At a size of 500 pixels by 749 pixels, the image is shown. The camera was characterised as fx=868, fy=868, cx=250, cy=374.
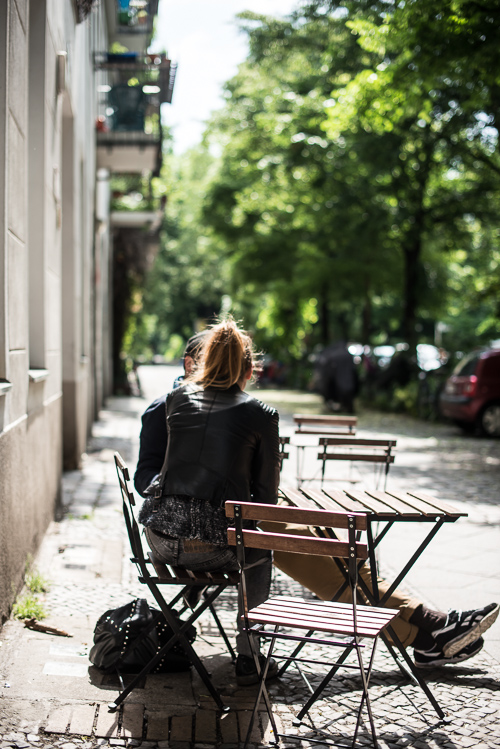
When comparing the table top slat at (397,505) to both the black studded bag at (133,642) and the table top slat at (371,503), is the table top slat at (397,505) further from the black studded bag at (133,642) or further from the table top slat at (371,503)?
the black studded bag at (133,642)

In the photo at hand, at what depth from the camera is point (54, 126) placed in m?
7.52

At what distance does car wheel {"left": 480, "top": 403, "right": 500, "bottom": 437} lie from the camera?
15641 mm

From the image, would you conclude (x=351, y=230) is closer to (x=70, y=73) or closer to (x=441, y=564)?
(x=70, y=73)

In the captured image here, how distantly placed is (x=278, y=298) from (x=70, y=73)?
2031 cm

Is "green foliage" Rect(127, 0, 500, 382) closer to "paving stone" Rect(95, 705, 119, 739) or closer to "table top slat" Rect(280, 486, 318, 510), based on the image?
"table top slat" Rect(280, 486, 318, 510)

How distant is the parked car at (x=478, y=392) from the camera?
1544 centimetres

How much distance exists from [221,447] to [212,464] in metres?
0.08

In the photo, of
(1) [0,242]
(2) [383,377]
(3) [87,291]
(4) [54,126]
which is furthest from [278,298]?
(1) [0,242]

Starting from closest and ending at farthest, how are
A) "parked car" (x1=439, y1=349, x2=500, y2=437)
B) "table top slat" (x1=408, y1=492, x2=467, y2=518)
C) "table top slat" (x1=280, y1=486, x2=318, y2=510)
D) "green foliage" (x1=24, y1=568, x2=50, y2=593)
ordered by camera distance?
"table top slat" (x1=408, y1=492, x2=467, y2=518) < "table top slat" (x1=280, y1=486, x2=318, y2=510) < "green foliage" (x1=24, y1=568, x2=50, y2=593) < "parked car" (x1=439, y1=349, x2=500, y2=437)

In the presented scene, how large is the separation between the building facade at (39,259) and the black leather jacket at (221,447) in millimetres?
1074

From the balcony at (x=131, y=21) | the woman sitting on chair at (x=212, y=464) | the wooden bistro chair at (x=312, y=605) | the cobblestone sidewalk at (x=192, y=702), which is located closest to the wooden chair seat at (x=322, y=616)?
the wooden bistro chair at (x=312, y=605)

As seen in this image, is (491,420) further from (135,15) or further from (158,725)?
(158,725)

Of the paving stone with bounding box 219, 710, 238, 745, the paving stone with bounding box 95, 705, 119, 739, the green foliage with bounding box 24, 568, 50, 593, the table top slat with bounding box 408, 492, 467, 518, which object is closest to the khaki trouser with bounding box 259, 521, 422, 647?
the table top slat with bounding box 408, 492, 467, 518

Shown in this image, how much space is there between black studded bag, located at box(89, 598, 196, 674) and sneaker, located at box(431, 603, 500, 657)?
123cm
